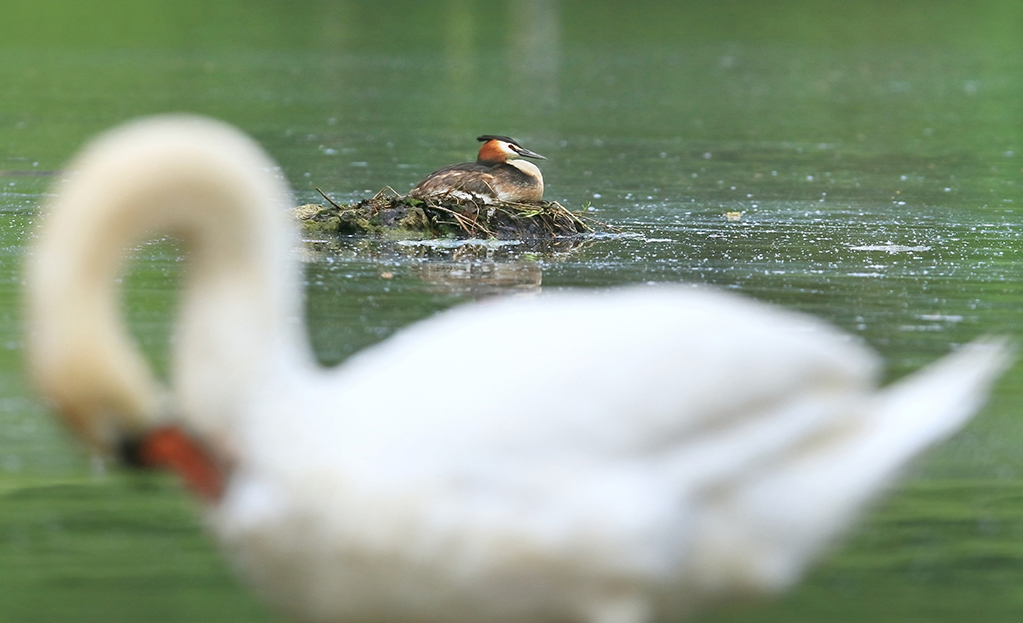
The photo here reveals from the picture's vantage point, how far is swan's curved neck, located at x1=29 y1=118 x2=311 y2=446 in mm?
3707

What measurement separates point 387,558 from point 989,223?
427 inches

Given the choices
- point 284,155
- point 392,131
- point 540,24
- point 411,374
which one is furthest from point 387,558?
point 540,24

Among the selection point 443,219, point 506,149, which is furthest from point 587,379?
point 506,149

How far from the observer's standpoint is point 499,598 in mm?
3977

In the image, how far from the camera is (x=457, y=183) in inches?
541

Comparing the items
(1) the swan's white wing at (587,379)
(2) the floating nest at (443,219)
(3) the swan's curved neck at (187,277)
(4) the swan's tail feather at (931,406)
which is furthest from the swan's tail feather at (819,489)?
(2) the floating nest at (443,219)

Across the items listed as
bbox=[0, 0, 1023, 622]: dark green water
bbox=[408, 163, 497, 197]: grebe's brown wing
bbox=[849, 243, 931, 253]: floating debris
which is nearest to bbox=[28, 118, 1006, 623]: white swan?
bbox=[0, 0, 1023, 622]: dark green water

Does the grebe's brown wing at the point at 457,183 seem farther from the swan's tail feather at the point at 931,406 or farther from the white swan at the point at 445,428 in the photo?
the white swan at the point at 445,428

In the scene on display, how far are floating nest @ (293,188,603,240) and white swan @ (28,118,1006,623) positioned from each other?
340 inches

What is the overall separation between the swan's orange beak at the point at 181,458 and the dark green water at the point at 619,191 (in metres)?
1.37

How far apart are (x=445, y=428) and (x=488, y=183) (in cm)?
995

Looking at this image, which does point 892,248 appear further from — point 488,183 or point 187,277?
point 187,277

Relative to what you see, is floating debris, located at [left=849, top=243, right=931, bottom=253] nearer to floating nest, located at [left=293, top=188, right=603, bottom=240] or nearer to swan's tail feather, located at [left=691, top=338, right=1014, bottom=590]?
floating nest, located at [left=293, top=188, right=603, bottom=240]

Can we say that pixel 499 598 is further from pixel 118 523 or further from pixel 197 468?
pixel 118 523
